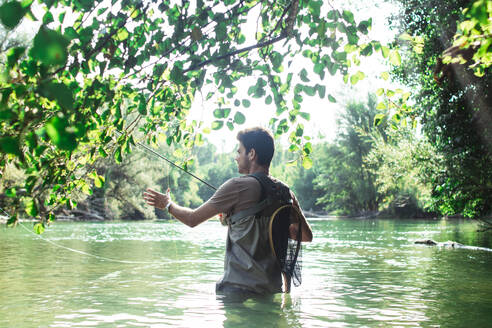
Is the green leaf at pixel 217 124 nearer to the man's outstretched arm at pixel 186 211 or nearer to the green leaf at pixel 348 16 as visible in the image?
the man's outstretched arm at pixel 186 211

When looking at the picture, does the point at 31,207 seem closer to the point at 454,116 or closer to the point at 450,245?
the point at 454,116

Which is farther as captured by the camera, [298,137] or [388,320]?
[298,137]

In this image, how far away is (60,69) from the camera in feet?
10.6

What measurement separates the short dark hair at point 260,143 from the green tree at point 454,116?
30.4ft

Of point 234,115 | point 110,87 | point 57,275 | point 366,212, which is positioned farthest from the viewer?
point 366,212

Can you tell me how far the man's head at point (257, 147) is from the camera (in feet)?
14.5

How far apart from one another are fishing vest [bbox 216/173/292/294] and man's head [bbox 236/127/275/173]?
185mm

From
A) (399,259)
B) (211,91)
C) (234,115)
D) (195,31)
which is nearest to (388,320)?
(234,115)

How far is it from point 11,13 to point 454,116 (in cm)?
1437

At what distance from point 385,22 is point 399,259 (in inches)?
392

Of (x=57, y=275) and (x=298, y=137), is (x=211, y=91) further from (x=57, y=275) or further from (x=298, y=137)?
(x=57, y=275)

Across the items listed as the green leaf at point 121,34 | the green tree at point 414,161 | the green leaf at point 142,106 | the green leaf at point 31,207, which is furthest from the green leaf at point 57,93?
the green tree at point 414,161

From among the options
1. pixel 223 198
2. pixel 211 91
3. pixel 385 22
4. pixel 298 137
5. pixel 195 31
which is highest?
pixel 385 22

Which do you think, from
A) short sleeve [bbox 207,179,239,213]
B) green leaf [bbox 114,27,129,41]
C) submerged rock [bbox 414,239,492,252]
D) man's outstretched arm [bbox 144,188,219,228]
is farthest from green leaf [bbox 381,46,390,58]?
submerged rock [bbox 414,239,492,252]
